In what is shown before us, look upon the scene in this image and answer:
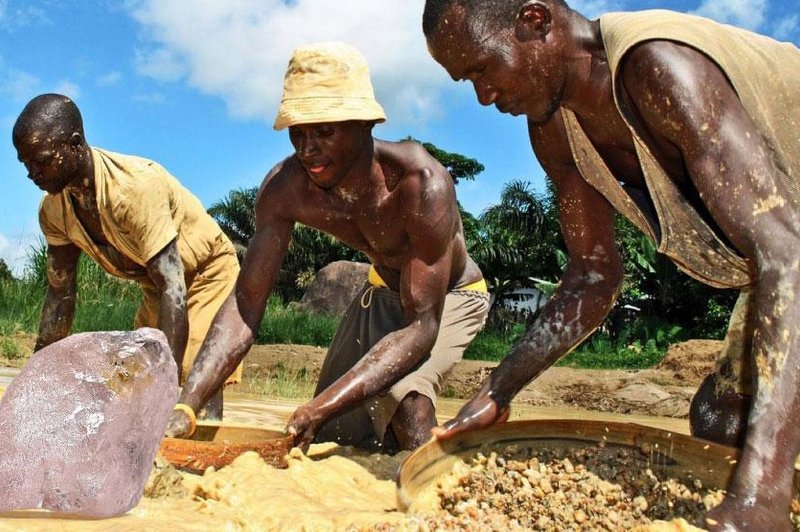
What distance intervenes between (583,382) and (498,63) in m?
8.67

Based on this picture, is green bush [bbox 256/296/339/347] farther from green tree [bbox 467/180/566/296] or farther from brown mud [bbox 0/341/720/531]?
brown mud [bbox 0/341/720/531]

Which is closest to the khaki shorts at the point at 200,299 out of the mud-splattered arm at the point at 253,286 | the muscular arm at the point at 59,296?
the muscular arm at the point at 59,296

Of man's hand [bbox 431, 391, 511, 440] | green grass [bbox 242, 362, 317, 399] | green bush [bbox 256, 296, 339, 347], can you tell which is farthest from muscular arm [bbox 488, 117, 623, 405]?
green bush [bbox 256, 296, 339, 347]

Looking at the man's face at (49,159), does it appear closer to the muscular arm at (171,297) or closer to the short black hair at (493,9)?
the muscular arm at (171,297)

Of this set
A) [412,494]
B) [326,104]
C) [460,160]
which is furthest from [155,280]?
[460,160]

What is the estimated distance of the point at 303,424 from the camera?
8.65ft

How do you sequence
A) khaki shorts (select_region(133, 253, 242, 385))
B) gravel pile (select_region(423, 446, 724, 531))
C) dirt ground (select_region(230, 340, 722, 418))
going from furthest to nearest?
1. dirt ground (select_region(230, 340, 722, 418))
2. khaki shorts (select_region(133, 253, 242, 385))
3. gravel pile (select_region(423, 446, 724, 531))

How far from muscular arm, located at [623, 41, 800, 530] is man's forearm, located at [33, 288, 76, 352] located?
3.25 metres

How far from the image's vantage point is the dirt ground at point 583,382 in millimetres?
9539

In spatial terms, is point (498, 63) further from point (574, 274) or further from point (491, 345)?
point (491, 345)

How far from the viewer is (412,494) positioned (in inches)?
79.4

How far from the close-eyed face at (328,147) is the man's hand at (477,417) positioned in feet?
3.26

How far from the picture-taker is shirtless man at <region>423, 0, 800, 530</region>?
156 cm

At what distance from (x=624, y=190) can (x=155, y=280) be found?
217 cm
